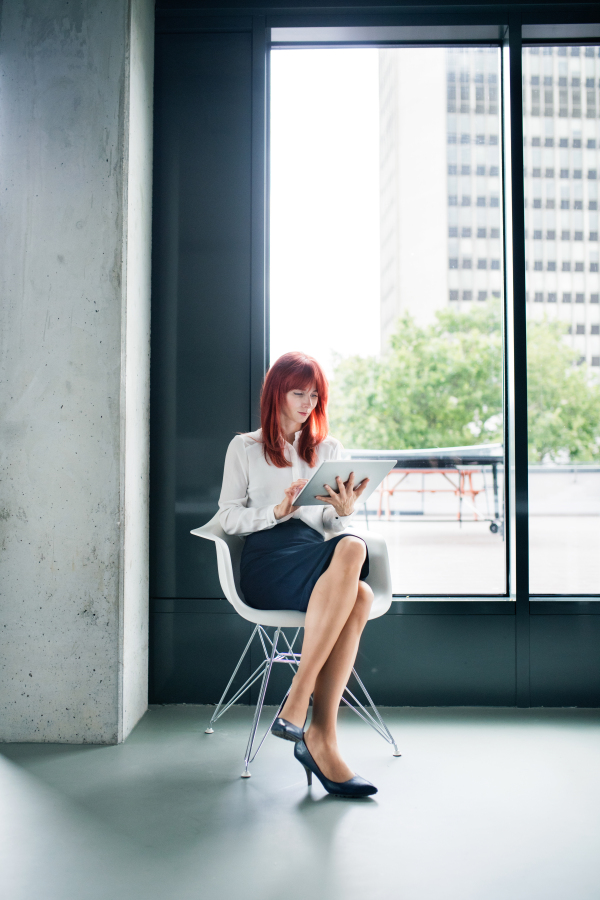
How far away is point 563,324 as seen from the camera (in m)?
2.82

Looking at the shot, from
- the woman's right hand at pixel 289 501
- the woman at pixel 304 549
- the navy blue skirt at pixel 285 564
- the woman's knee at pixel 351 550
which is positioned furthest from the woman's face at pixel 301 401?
the woman's knee at pixel 351 550

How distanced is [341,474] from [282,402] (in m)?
0.45

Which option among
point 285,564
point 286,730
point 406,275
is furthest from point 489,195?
point 286,730

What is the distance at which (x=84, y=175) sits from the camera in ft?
7.88

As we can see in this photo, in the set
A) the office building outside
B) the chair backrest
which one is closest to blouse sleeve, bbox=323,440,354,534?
the chair backrest

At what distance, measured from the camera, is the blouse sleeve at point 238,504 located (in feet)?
7.44

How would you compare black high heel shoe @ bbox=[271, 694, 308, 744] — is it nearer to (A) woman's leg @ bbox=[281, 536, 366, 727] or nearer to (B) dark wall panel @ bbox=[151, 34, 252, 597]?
(A) woman's leg @ bbox=[281, 536, 366, 727]

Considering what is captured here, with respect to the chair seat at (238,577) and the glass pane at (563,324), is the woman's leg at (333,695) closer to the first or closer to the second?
the chair seat at (238,577)

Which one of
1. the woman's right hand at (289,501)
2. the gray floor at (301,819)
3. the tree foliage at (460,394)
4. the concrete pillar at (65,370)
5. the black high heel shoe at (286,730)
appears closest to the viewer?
the gray floor at (301,819)

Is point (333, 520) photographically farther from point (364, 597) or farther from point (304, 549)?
point (364, 597)

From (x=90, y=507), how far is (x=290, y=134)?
5.87 feet

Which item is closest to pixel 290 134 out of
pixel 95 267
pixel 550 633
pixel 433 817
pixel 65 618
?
pixel 95 267

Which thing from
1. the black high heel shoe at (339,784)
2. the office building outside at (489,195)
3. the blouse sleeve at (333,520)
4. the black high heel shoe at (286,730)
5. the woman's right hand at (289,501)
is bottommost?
the black high heel shoe at (339,784)

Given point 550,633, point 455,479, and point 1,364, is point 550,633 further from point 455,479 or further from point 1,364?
point 1,364
